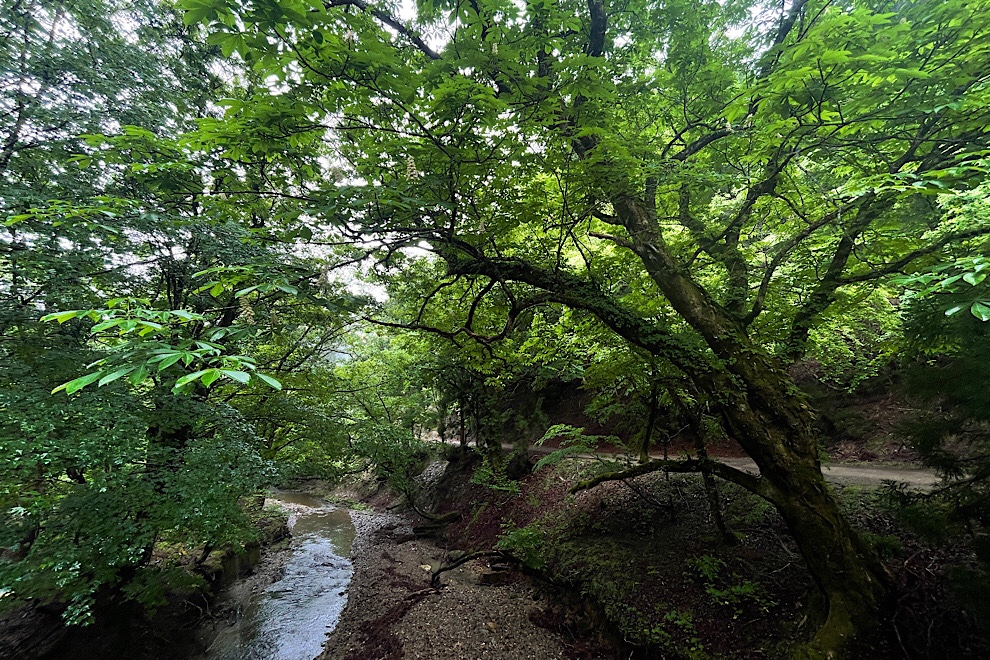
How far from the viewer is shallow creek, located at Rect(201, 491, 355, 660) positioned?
6645 mm

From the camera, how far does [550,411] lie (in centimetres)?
1595

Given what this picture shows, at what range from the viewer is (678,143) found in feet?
17.2

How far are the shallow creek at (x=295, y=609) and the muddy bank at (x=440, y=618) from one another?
46cm

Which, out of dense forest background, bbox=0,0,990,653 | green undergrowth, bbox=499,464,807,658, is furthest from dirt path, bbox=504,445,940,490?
dense forest background, bbox=0,0,990,653

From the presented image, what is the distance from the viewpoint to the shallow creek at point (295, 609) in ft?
21.8

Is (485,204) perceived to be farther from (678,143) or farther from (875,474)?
(875,474)

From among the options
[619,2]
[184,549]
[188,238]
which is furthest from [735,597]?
[184,549]

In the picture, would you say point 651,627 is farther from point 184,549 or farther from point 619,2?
point 184,549

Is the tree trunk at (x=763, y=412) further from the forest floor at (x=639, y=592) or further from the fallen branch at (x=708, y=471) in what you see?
the forest floor at (x=639, y=592)

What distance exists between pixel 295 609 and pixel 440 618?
3904mm

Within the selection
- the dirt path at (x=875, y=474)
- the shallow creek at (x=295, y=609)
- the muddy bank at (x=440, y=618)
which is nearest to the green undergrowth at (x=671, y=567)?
the muddy bank at (x=440, y=618)

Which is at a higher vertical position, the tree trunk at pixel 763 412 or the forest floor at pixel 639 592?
the tree trunk at pixel 763 412

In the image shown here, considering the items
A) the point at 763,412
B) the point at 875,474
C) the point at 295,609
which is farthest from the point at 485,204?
the point at 295,609

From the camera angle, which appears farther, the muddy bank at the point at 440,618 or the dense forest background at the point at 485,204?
the muddy bank at the point at 440,618
